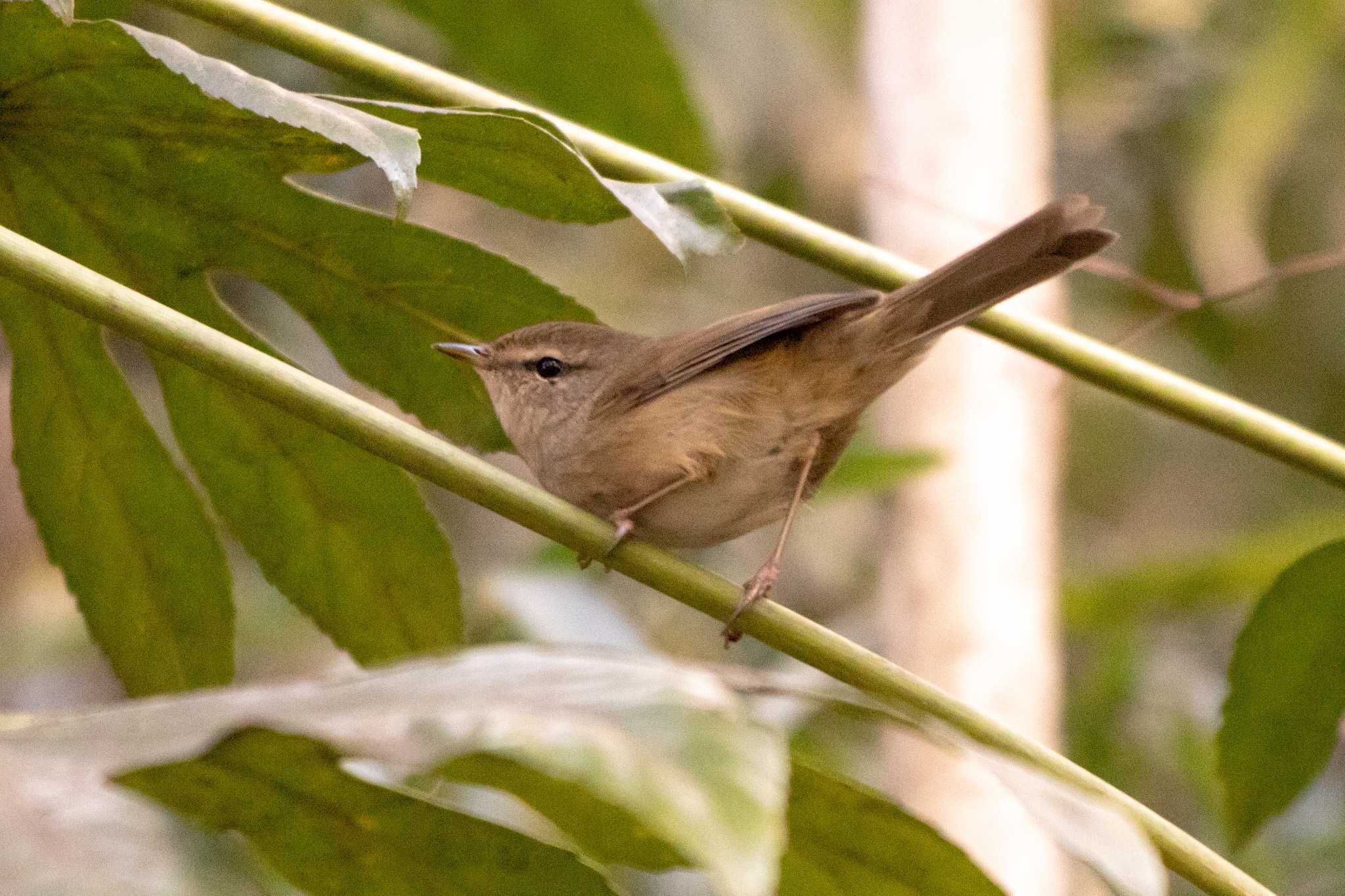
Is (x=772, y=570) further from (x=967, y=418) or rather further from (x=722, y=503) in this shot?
(x=967, y=418)


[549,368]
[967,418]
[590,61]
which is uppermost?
[967,418]

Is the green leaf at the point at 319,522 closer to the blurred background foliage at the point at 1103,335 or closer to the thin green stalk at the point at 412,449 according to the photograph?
the thin green stalk at the point at 412,449

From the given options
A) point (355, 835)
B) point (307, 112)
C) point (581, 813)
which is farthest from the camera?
point (307, 112)

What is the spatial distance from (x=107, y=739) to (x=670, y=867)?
580mm

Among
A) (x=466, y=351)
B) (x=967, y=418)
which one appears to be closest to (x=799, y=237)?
(x=466, y=351)

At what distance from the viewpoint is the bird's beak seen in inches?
89.9

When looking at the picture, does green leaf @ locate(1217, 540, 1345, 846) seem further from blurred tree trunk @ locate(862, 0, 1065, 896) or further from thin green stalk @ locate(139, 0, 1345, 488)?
blurred tree trunk @ locate(862, 0, 1065, 896)

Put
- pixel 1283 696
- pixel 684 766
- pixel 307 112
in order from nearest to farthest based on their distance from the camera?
1. pixel 684 766
2. pixel 307 112
3. pixel 1283 696

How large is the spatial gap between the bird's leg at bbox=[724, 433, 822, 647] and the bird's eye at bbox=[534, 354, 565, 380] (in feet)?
1.94

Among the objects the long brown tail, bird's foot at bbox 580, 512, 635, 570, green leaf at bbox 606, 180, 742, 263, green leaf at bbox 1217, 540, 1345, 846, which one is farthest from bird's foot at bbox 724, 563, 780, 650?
green leaf at bbox 1217, 540, 1345, 846

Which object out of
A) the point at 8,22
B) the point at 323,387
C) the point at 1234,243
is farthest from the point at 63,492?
the point at 1234,243

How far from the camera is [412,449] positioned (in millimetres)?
1593

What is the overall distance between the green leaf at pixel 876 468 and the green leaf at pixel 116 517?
1446 millimetres

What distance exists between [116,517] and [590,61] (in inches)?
43.2
